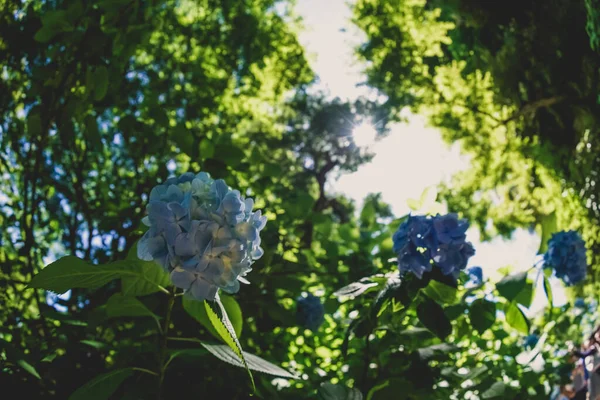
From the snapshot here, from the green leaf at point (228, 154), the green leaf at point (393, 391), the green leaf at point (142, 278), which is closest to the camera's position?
the green leaf at point (142, 278)

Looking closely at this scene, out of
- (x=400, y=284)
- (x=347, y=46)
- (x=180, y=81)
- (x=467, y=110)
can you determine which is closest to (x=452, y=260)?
(x=400, y=284)

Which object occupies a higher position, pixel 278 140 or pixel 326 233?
pixel 278 140

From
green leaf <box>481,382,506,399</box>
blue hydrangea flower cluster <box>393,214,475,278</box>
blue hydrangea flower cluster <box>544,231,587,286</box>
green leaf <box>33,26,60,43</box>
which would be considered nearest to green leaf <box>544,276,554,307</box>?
blue hydrangea flower cluster <box>544,231,587,286</box>

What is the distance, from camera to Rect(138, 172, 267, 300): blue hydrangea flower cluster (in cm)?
97

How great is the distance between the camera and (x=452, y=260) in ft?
4.27

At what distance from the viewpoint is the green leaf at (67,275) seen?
0.93 metres

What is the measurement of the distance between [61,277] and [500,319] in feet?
9.24

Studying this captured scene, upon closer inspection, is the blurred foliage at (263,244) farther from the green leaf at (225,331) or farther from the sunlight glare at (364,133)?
the sunlight glare at (364,133)

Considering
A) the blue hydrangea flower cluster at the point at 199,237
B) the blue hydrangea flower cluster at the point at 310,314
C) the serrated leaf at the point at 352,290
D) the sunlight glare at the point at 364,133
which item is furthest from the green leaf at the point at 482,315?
the sunlight glare at the point at 364,133

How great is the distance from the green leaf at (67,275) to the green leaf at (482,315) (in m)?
1.27

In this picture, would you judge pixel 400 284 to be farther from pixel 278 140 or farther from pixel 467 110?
pixel 278 140

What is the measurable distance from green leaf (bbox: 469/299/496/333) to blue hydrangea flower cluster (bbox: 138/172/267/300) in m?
0.97

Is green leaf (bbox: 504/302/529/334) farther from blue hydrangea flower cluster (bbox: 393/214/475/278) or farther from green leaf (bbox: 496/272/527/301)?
blue hydrangea flower cluster (bbox: 393/214/475/278)

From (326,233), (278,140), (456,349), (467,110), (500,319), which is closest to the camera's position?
(456,349)
